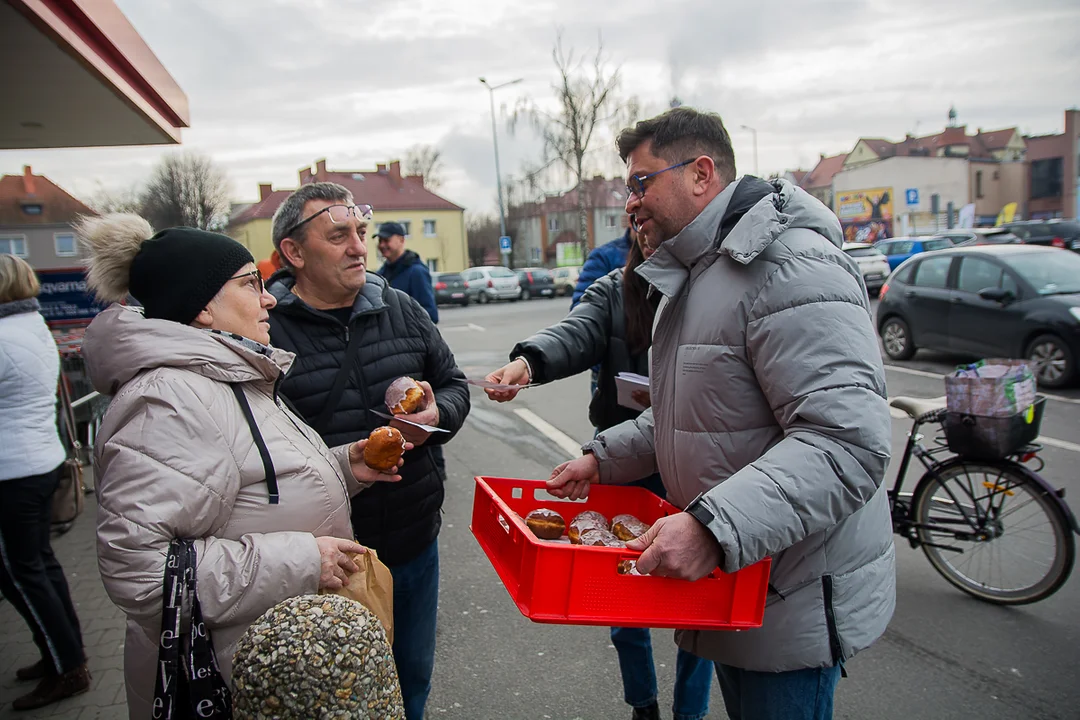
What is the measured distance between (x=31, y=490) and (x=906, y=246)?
24.1 m

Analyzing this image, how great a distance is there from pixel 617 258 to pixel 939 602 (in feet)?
8.89

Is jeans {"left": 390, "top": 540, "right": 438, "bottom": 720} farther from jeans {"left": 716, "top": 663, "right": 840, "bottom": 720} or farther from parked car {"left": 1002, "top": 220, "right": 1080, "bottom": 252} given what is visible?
parked car {"left": 1002, "top": 220, "right": 1080, "bottom": 252}

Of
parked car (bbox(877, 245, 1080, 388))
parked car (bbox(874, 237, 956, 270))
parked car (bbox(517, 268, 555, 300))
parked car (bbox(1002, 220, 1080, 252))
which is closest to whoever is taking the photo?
parked car (bbox(877, 245, 1080, 388))

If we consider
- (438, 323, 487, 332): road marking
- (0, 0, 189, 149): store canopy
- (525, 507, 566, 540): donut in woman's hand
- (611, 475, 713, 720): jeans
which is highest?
(0, 0, 189, 149): store canopy

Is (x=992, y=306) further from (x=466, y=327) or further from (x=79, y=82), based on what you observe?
(x=466, y=327)

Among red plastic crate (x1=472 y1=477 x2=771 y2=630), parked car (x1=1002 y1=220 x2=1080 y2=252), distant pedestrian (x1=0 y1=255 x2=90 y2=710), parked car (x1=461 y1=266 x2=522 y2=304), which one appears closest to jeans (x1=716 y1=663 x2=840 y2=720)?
red plastic crate (x1=472 y1=477 x2=771 y2=630)

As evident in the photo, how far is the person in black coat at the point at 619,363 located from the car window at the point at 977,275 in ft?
29.2

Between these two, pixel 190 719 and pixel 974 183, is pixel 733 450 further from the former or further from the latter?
pixel 974 183

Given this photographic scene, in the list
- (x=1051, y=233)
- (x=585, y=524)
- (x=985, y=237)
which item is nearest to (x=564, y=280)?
(x=985, y=237)

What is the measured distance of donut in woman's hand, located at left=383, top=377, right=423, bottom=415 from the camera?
8.11ft

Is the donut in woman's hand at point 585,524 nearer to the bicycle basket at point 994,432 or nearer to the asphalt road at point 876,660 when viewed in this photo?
the asphalt road at point 876,660

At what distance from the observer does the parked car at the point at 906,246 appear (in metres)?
21.9

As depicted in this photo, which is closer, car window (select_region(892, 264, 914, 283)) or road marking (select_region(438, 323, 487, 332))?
car window (select_region(892, 264, 914, 283))

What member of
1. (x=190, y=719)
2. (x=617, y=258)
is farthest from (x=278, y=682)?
(x=617, y=258)
